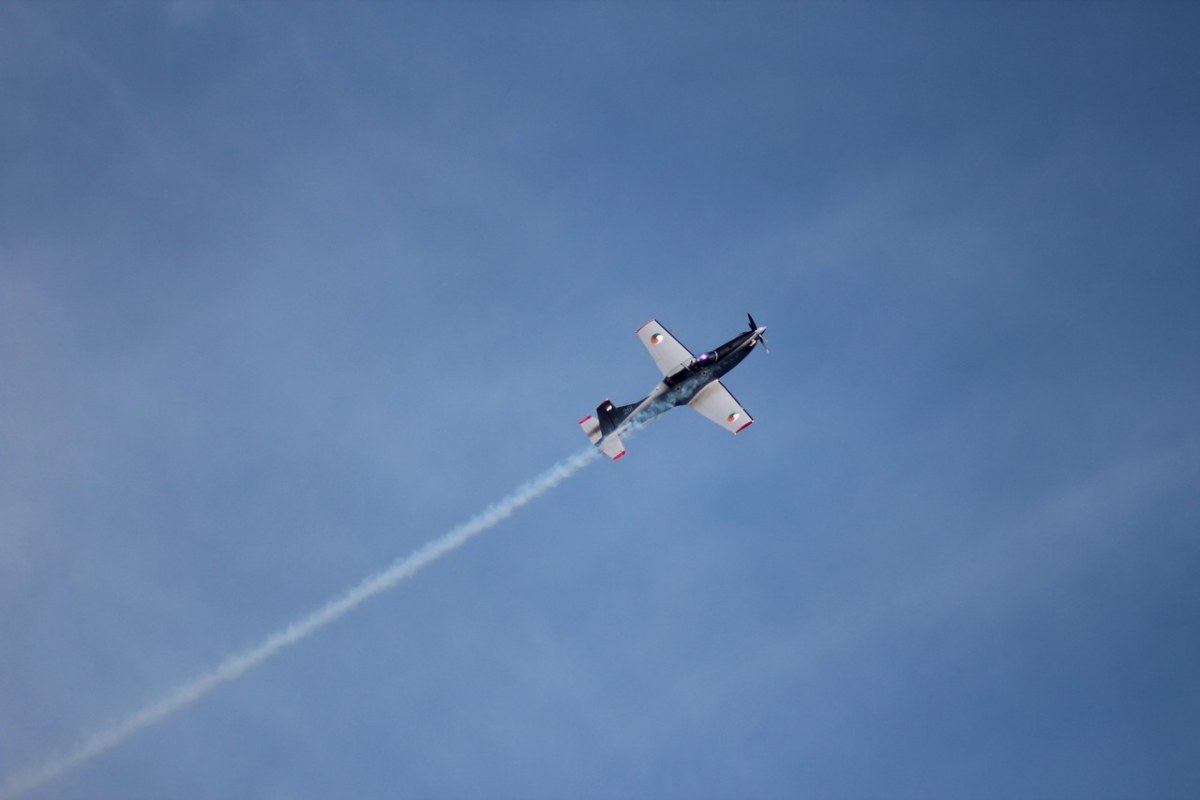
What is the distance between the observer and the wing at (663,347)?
121 m

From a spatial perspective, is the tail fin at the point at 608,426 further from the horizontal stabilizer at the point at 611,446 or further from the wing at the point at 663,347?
the wing at the point at 663,347

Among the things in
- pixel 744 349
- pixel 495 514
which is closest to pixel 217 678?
pixel 495 514

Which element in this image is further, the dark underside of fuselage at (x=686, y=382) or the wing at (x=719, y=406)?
the wing at (x=719, y=406)

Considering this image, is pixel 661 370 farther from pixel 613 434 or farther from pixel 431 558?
pixel 431 558

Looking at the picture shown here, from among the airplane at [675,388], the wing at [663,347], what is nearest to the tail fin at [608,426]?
the airplane at [675,388]

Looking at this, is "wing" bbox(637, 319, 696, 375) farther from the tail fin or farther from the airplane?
the tail fin

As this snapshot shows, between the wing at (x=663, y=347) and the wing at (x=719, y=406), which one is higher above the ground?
the wing at (x=663, y=347)

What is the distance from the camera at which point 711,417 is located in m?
123

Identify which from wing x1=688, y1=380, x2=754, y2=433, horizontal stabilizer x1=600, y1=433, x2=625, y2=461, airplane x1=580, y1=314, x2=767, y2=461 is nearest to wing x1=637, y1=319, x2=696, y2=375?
airplane x1=580, y1=314, x2=767, y2=461

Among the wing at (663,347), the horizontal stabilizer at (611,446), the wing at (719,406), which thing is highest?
the wing at (663,347)

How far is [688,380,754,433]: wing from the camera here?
122938 millimetres

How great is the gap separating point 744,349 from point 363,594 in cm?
3458

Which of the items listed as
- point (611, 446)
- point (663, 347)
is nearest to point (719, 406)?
point (663, 347)

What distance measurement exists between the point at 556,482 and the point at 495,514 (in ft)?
17.3
